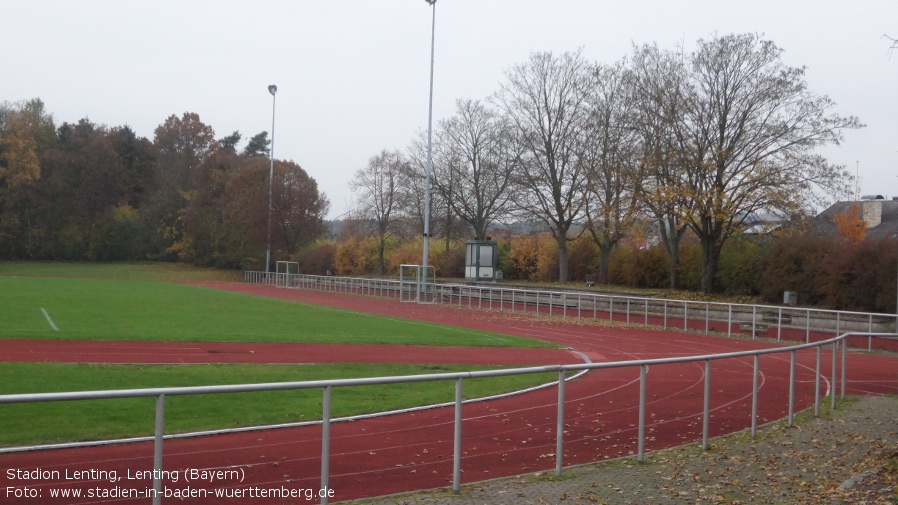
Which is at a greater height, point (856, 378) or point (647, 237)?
point (647, 237)

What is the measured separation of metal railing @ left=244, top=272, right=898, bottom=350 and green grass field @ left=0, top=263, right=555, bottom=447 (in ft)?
24.8

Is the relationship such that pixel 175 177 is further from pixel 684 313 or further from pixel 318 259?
pixel 684 313

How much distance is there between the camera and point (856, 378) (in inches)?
665

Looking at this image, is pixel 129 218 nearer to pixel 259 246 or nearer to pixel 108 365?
pixel 259 246

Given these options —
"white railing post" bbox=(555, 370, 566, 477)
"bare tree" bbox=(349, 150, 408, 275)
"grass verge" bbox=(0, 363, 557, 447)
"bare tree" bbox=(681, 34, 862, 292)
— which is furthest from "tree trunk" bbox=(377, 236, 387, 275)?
"white railing post" bbox=(555, 370, 566, 477)

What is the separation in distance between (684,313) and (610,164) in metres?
19.2

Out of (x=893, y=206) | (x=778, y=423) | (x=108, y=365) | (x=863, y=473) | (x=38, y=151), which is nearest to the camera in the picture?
(x=863, y=473)

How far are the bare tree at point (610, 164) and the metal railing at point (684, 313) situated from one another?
345 inches

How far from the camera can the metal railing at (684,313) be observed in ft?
84.8

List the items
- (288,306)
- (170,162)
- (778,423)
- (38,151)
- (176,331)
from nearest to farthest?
(778,423) < (176,331) < (288,306) < (38,151) < (170,162)

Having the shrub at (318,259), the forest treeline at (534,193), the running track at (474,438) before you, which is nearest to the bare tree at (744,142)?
the forest treeline at (534,193)

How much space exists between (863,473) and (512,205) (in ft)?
168

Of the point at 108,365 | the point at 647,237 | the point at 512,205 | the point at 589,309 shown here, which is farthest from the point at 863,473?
the point at 512,205

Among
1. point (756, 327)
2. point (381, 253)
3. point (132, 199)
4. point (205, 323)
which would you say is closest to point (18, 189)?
point (132, 199)
